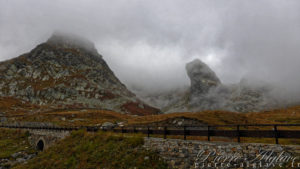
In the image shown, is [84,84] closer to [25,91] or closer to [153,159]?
[25,91]

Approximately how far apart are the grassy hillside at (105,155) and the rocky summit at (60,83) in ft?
340

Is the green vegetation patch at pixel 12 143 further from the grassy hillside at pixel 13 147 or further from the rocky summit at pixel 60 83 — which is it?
the rocky summit at pixel 60 83

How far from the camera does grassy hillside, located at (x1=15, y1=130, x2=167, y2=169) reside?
15730 mm

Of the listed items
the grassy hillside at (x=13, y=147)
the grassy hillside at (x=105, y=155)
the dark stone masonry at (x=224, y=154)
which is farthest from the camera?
the grassy hillside at (x=13, y=147)

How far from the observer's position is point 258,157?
34.8 ft

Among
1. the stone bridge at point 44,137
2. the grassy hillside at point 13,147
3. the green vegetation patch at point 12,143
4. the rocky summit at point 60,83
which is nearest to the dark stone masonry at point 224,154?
the stone bridge at point 44,137

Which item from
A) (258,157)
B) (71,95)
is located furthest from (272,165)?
(71,95)

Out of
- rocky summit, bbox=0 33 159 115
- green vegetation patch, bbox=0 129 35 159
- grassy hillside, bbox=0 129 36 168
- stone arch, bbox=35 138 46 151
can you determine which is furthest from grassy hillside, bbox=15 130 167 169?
rocky summit, bbox=0 33 159 115

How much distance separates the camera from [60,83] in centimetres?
15075

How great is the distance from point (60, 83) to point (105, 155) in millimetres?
148736

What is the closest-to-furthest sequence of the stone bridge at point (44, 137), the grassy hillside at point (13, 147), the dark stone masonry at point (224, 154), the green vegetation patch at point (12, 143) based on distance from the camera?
1. the dark stone masonry at point (224, 154)
2. the grassy hillside at point (13, 147)
3. the green vegetation patch at point (12, 143)
4. the stone bridge at point (44, 137)

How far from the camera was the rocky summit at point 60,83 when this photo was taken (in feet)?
441

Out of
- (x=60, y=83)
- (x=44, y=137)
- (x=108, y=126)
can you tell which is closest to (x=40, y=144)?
(x=44, y=137)

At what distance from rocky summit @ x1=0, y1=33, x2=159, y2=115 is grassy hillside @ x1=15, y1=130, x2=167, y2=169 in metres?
104
